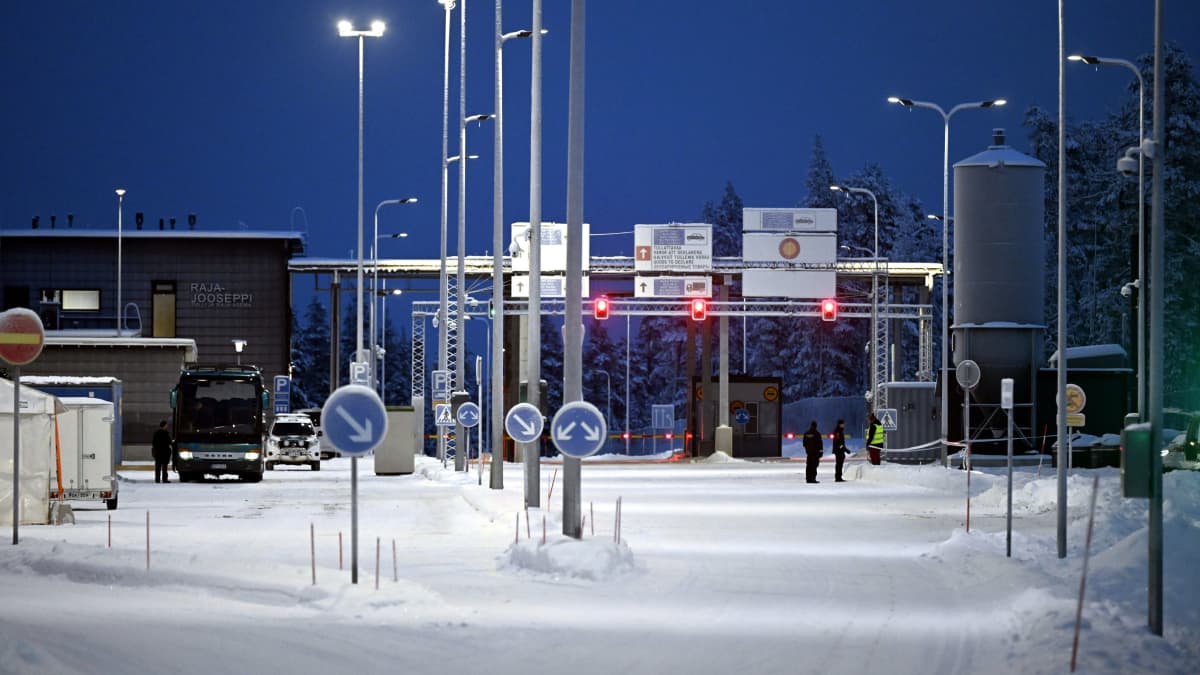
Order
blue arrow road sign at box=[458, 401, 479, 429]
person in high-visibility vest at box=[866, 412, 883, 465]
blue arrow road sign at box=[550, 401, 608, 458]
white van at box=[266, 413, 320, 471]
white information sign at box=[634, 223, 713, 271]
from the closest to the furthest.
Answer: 1. blue arrow road sign at box=[550, 401, 608, 458]
2. blue arrow road sign at box=[458, 401, 479, 429]
3. person in high-visibility vest at box=[866, 412, 883, 465]
4. white van at box=[266, 413, 320, 471]
5. white information sign at box=[634, 223, 713, 271]

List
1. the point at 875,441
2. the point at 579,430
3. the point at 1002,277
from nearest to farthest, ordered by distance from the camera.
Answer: the point at 579,430 → the point at 875,441 → the point at 1002,277

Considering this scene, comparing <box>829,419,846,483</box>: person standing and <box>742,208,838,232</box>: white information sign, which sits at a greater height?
<box>742,208,838,232</box>: white information sign

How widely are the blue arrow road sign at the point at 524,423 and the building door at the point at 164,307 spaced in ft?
212

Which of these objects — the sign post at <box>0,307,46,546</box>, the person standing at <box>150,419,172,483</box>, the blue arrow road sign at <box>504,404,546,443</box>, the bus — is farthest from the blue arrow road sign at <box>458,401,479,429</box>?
the sign post at <box>0,307,46,546</box>

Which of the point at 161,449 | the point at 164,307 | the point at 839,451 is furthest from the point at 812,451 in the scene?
the point at 164,307

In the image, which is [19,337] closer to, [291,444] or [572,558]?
[572,558]

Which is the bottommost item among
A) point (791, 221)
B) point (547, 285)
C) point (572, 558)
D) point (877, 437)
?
point (877, 437)

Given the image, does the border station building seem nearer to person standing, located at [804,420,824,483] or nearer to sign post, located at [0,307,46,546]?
person standing, located at [804,420,824,483]

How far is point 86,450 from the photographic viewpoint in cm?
3450

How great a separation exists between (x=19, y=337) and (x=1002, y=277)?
3824cm

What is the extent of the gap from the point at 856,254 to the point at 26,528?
108723 millimetres

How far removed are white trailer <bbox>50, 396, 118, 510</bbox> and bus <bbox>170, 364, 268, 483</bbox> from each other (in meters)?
16.5

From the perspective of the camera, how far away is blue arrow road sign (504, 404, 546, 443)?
1117 inches

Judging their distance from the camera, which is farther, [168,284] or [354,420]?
[168,284]
